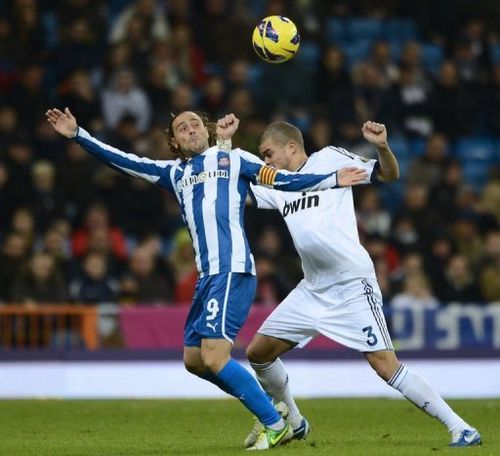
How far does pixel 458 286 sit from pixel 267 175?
804 centimetres

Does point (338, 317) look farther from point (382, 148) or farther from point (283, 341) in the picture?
point (382, 148)

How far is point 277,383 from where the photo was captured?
9.91m

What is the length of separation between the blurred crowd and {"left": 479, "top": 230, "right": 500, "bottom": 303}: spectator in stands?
3 cm

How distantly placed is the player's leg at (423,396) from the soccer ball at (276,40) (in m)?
2.49

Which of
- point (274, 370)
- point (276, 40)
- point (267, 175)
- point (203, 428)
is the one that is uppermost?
point (276, 40)

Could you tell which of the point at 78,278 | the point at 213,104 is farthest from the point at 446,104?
the point at 78,278

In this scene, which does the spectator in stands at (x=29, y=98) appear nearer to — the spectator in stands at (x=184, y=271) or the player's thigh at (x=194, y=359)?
the spectator in stands at (x=184, y=271)

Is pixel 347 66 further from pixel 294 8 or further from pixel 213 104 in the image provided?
pixel 213 104

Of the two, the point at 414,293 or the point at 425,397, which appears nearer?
the point at 425,397

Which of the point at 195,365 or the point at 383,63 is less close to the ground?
the point at 383,63

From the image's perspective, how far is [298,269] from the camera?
1627 centimetres

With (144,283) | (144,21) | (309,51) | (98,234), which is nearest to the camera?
(144,283)

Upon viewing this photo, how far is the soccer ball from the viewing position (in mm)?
10523

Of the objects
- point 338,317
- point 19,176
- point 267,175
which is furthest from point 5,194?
point 267,175
